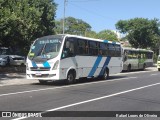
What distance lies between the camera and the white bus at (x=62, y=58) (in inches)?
782

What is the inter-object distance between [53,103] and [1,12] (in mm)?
15283

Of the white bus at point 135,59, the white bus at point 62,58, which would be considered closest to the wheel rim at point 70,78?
the white bus at point 62,58

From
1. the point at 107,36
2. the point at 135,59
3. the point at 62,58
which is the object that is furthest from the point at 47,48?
the point at 107,36

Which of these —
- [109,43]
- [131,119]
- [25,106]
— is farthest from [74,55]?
[131,119]

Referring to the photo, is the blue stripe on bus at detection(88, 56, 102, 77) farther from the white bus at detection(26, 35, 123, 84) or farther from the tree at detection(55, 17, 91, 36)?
the tree at detection(55, 17, 91, 36)

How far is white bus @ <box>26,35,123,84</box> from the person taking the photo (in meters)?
19.9

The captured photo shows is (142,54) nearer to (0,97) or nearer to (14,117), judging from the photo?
(0,97)

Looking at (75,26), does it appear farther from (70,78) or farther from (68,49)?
(68,49)

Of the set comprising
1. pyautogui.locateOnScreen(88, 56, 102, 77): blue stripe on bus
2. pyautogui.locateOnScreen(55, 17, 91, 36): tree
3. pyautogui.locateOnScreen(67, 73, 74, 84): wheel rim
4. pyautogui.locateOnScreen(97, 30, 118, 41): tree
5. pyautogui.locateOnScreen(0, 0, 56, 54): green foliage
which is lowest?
pyautogui.locateOnScreen(67, 73, 74, 84): wheel rim

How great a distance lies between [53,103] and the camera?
41.7 feet

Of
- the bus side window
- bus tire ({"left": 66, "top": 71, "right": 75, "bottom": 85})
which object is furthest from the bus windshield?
bus tire ({"left": 66, "top": 71, "right": 75, "bottom": 85})

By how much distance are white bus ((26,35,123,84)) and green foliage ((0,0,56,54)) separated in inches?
268

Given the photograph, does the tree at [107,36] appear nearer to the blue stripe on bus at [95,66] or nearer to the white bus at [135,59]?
the white bus at [135,59]

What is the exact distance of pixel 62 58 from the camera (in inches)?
792
